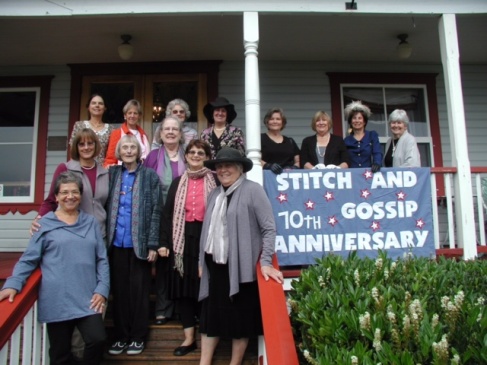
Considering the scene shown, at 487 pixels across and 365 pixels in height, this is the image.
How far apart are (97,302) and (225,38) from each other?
3844 millimetres

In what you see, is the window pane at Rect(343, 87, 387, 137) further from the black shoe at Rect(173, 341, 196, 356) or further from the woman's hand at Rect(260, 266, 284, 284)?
the black shoe at Rect(173, 341, 196, 356)

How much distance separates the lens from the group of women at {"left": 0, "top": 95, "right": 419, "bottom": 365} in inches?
113

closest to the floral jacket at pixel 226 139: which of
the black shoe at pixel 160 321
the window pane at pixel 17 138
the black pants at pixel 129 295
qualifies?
the black pants at pixel 129 295

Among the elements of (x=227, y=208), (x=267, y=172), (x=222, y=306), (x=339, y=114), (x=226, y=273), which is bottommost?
(x=222, y=306)

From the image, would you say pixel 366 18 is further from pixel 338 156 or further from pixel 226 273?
pixel 226 273

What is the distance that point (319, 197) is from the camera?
4164mm

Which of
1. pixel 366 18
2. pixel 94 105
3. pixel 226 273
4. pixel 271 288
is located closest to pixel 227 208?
pixel 226 273

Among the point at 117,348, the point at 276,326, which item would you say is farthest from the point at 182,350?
the point at 276,326

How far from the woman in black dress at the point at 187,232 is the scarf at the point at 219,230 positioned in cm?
35

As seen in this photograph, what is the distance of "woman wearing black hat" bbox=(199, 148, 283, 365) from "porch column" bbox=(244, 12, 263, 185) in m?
0.95

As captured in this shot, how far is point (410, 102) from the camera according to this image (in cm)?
646

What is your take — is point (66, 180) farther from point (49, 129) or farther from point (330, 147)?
point (49, 129)

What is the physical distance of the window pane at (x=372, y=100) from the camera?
640cm

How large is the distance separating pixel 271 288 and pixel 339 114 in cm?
406
